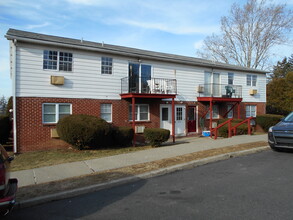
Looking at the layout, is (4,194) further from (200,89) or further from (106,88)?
(200,89)

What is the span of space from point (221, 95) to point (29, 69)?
12779 millimetres

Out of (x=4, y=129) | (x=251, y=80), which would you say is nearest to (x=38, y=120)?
(x=4, y=129)

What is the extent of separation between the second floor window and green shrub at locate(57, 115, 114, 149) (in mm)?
3486

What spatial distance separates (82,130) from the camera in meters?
9.97

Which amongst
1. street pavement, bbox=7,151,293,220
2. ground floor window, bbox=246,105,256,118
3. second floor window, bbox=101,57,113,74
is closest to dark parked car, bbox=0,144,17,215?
street pavement, bbox=7,151,293,220

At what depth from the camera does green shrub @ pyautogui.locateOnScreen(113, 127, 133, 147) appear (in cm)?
1150

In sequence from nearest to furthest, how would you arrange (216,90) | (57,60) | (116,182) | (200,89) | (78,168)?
(116,182) < (78,168) < (57,60) < (200,89) < (216,90)

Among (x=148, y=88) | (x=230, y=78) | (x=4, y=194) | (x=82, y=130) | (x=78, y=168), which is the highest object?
(x=230, y=78)

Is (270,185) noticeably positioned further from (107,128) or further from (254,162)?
(107,128)

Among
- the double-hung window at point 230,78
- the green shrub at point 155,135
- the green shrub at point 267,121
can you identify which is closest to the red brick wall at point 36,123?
the green shrub at point 155,135

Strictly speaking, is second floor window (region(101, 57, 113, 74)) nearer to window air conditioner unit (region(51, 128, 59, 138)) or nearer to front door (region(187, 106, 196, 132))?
window air conditioner unit (region(51, 128, 59, 138))

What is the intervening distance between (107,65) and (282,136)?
912 cm

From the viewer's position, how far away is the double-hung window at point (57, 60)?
445 inches

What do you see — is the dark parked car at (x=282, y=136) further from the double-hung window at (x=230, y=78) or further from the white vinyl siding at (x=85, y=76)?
the double-hung window at (x=230, y=78)
